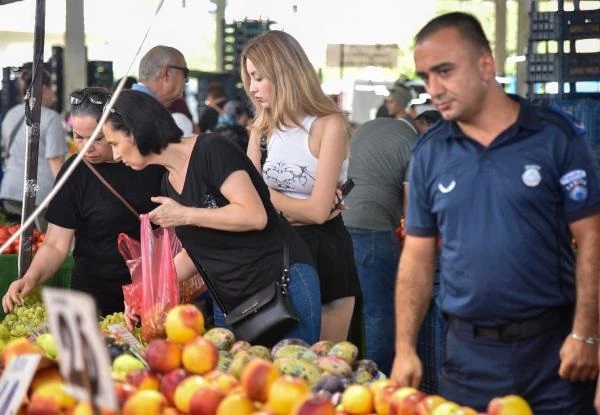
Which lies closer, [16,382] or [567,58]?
[16,382]

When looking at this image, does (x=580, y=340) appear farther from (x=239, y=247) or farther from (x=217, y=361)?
(x=239, y=247)

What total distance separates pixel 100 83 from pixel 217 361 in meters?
10.7

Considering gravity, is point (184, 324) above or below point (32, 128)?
below

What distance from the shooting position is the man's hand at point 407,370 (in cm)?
288

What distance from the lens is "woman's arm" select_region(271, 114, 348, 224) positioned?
383 cm

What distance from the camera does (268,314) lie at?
3449 mm

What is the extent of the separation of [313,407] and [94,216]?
2168 millimetres

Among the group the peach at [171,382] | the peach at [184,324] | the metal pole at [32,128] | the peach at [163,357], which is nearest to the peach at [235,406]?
the peach at [171,382]

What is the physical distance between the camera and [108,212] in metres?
4.17

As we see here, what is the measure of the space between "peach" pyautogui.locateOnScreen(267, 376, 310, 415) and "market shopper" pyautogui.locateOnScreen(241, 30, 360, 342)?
1.53 metres

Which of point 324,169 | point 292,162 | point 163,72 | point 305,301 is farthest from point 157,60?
point 305,301

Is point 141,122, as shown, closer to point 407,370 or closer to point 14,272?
point 407,370

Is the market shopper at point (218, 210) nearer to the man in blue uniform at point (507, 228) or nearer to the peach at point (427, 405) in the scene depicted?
the man in blue uniform at point (507, 228)

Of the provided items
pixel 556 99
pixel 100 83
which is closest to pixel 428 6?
pixel 100 83
